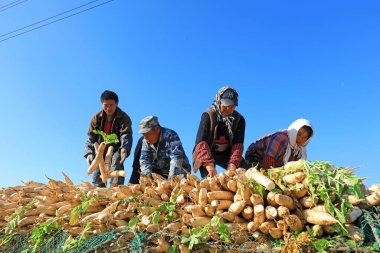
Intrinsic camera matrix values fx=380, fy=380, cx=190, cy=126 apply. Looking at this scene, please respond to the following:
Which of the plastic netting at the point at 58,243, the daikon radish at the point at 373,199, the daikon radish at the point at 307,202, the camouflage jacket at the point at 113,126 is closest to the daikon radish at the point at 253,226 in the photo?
the daikon radish at the point at 307,202

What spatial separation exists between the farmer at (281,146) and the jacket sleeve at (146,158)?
1.20 meters

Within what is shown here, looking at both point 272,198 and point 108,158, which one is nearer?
point 272,198

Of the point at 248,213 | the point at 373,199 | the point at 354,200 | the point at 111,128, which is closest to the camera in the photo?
the point at 354,200

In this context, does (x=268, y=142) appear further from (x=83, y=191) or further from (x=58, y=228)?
(x=58, y=228)

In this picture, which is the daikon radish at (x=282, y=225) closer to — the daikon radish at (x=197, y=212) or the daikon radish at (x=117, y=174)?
the daikon radish at (x=197, y=212)

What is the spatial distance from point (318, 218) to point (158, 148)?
8.11ft

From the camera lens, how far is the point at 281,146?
181 inches

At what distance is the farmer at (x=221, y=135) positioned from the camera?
170 inches

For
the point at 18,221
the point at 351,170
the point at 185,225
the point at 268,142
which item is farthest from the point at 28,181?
the point at 351,170

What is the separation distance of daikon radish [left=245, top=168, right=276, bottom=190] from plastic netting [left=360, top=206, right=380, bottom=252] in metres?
0.65

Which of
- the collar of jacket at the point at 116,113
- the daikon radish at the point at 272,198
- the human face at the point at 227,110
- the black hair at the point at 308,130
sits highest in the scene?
the collar of jacket at the point at 116,113

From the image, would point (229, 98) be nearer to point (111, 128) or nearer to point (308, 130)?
point (308, 130)

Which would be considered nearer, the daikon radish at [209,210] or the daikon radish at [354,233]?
the daikon radish at [354,233]

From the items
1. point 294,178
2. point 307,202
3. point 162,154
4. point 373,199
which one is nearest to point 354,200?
point 373,199
